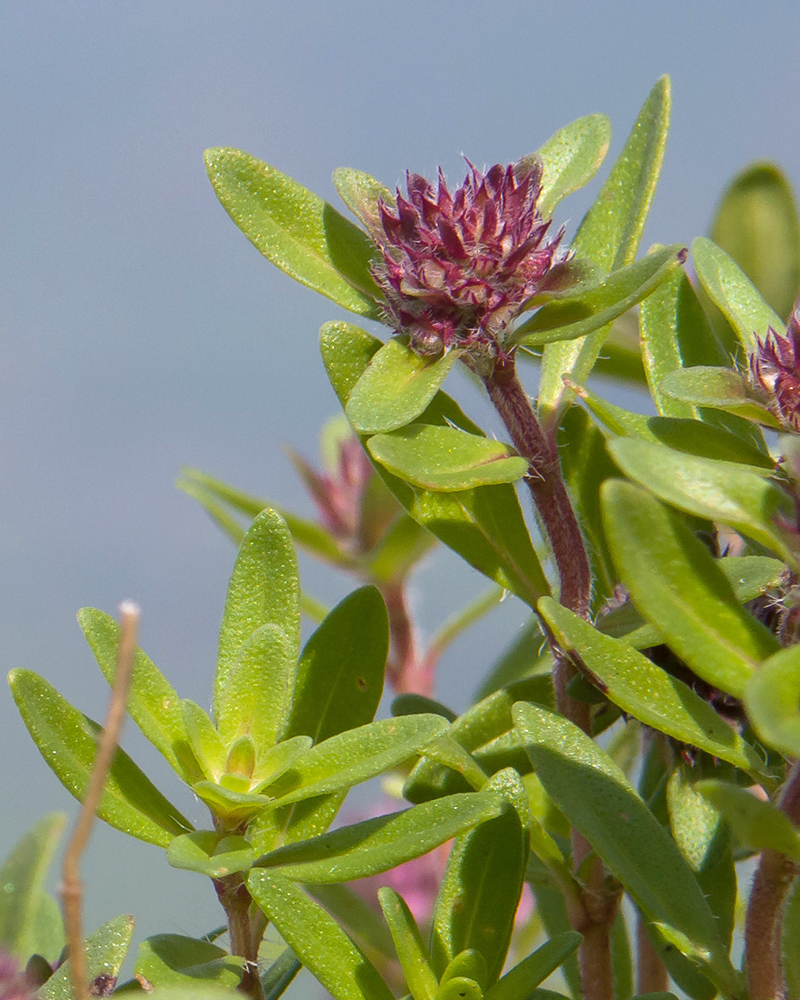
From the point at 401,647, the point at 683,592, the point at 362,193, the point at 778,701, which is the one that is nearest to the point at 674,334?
the point at 362,193

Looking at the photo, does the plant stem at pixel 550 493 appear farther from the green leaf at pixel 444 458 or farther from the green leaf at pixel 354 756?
the green leaf at pixel 354 756

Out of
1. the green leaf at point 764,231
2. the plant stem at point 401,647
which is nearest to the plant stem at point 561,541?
the green leaf at point 764,231

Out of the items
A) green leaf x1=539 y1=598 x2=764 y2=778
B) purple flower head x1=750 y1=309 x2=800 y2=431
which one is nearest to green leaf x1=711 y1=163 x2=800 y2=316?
purple flower head x1=750 y1=309 x2=800 y2=431

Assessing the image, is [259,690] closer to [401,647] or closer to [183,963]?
[183,963]

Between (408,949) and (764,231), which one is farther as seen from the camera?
(764,231)

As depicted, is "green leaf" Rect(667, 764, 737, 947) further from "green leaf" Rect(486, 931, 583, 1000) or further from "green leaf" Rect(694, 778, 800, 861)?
"green leaf" Rect(694, 778, 800, 861)
